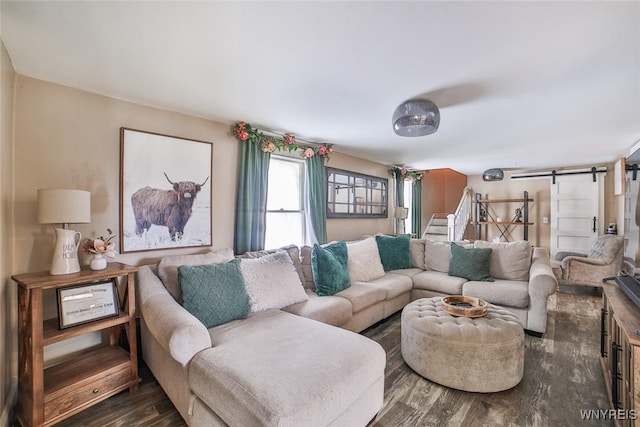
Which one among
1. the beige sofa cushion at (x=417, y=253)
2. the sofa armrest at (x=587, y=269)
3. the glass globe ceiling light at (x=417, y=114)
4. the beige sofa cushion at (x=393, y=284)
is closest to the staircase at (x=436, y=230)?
the sofa armrest at (x=587, y=269)

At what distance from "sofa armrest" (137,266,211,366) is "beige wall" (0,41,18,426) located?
2.39ft

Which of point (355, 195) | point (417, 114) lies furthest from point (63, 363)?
point (355, 195)

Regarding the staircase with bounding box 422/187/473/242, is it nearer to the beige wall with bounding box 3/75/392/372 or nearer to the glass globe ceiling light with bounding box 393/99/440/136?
the glass globe ceiling light with bounding box 393/99/440/136

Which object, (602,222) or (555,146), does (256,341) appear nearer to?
(555,146)

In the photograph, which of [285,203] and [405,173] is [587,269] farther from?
[285,203]

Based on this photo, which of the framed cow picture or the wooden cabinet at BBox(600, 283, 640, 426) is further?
the framed cow picture

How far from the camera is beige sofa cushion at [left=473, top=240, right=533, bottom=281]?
11.0 ft

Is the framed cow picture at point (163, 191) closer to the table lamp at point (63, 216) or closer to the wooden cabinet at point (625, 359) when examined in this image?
the table lamp at point (63, 216)

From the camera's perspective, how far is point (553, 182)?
6.04 meters

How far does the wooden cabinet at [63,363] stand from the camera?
1.59 meters

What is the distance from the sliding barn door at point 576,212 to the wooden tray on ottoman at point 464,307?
5.06 m

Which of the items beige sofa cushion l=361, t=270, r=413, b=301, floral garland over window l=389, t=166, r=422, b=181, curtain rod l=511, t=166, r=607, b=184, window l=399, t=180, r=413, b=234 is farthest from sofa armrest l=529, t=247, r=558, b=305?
curtain rod l=511, t=166, r=607, b=184

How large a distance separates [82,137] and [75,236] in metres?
0.80

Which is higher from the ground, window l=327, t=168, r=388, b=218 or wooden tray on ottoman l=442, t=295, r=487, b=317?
window l=327, t=168, r=388, b=218
